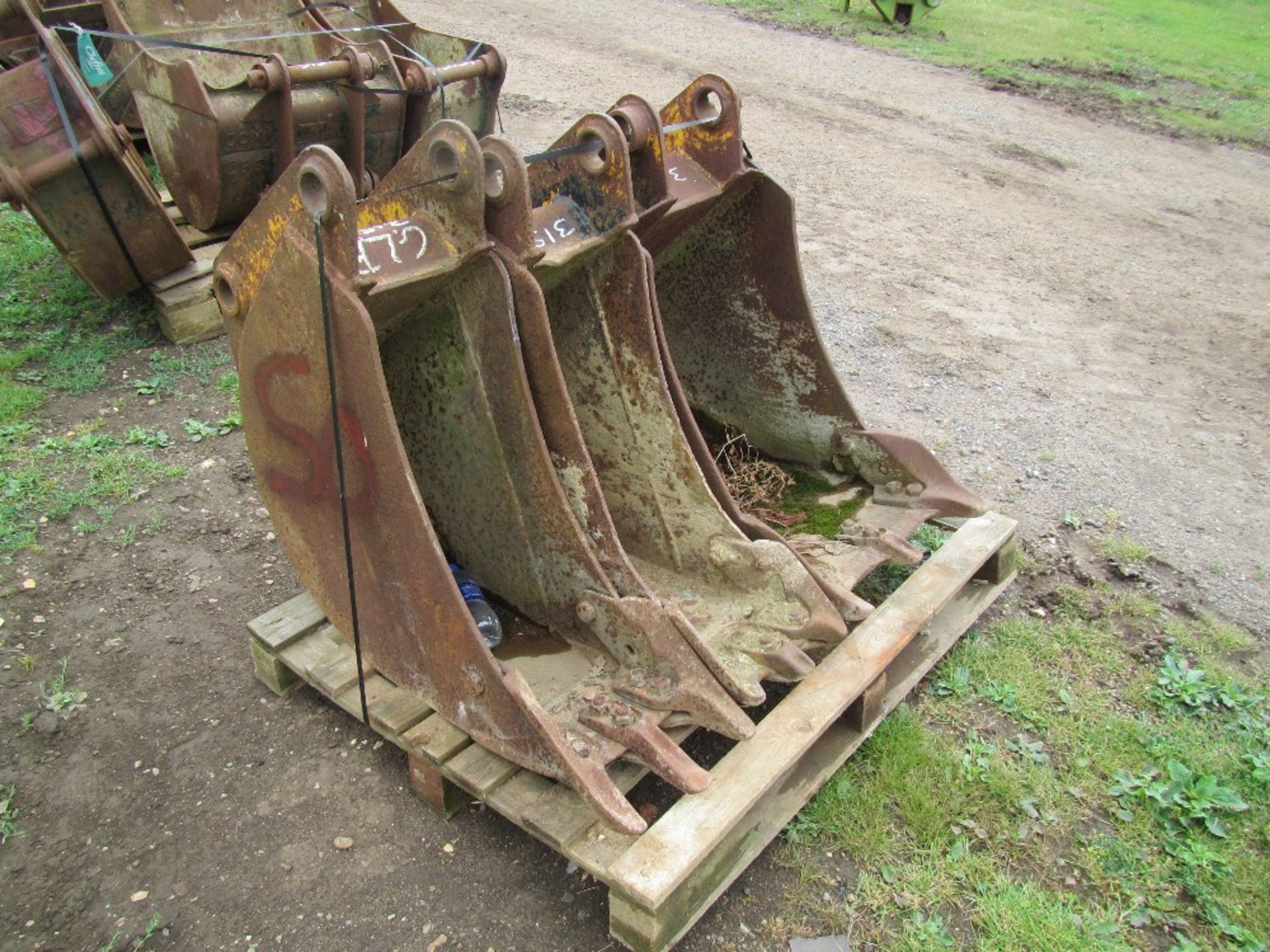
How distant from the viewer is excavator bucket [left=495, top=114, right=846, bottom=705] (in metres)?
2.63

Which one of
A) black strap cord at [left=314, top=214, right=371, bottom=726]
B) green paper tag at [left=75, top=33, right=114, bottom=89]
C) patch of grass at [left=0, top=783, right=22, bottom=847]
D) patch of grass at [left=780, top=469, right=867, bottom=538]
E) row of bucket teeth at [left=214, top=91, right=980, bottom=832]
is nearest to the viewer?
black strap cord at [left=314, top=214, right=371, bottom=726]

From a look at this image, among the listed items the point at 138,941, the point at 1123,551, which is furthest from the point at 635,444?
the point at 1123,551

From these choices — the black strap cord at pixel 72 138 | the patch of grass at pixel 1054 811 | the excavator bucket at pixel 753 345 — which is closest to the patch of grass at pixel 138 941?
the patch of grass at pixel 1054 811

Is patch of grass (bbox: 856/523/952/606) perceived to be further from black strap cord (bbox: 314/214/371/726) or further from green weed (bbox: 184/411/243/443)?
green weed (bbox: 184/411/243/443)

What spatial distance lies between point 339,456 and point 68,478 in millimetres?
2123

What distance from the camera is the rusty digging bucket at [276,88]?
14.1 feet

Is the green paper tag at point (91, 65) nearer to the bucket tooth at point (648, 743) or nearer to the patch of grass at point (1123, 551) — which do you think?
the bucket tooth at point (648, 743)

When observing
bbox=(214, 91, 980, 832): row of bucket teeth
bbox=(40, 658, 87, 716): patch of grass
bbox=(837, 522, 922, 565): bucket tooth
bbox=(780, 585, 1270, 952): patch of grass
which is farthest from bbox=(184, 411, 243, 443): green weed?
bbox=(780, 585, 1270, 952): patch of grass

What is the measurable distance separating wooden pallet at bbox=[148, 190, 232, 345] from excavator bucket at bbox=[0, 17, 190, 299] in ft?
0.54

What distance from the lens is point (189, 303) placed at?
4684mm

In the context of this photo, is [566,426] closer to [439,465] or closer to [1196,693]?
[439,465]

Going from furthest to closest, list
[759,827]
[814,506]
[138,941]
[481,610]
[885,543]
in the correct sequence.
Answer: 1. [814,506]
2. [885,543]
3. [481,610]
4. [759,827]
5. [138,941]

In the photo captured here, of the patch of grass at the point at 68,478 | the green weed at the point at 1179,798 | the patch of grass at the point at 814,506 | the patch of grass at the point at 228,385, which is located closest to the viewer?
the green weed at the point at 1179,798

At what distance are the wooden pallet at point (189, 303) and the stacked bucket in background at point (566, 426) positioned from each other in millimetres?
1108
